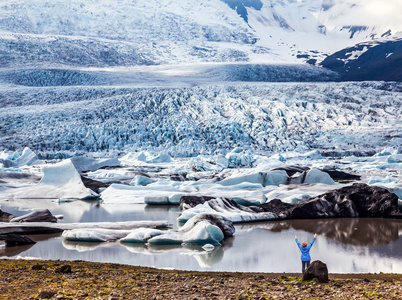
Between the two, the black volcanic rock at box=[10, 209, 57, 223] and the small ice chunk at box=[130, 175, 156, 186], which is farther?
the small ice chunk at box=[130, 175, 156, 186]

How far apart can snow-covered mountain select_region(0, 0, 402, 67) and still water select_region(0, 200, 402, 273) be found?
145 ft

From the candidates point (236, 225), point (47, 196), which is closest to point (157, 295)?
point (236, 225)

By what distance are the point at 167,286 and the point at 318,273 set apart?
4.70 feet

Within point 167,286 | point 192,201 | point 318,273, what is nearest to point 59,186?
point 192,201

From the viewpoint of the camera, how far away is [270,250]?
7.46 metres

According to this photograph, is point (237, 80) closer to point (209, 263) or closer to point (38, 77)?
point (38, 77)

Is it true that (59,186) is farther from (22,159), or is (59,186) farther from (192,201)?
(22,159)

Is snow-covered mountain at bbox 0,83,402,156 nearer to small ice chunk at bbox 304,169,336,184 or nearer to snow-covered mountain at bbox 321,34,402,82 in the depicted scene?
small ice chunk at bbox 304,169,336,184

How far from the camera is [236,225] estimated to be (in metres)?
9.84

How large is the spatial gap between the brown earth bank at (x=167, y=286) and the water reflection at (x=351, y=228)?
9.85ft

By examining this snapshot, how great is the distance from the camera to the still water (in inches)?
254

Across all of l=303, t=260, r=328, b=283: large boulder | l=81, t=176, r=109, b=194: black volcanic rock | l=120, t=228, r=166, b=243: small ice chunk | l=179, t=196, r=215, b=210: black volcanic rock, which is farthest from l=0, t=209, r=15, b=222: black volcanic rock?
l=303, t=260, r=328, b=283: large boulder

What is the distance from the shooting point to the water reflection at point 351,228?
8398 millimetres

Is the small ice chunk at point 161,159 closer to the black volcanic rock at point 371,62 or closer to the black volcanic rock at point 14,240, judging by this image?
the black volcanic rock at point 14,240
